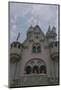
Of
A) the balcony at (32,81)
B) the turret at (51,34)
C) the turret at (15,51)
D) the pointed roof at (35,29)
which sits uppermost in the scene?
the pointed roof at (35,29)

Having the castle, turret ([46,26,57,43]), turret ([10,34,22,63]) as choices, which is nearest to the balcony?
the castle

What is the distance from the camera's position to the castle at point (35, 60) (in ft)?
4.62

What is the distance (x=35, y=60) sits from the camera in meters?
1.45

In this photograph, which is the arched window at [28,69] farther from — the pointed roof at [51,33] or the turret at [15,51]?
the pointed roof at [51,33]

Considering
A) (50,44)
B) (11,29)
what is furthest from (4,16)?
(50,44)

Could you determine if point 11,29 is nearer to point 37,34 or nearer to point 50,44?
point 37,34

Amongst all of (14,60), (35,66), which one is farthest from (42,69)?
(14,60)

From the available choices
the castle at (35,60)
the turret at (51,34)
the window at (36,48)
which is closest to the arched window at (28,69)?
the castle at (35,60)

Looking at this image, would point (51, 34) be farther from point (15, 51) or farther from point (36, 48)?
point (15, 51)

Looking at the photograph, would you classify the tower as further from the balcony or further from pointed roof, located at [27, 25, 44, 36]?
pointed roof, located at [27, 25, 44, 36]

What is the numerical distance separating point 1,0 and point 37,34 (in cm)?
32

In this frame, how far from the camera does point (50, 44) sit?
147cm

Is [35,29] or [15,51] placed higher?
[35,29]

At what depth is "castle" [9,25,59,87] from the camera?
1.41 meters
